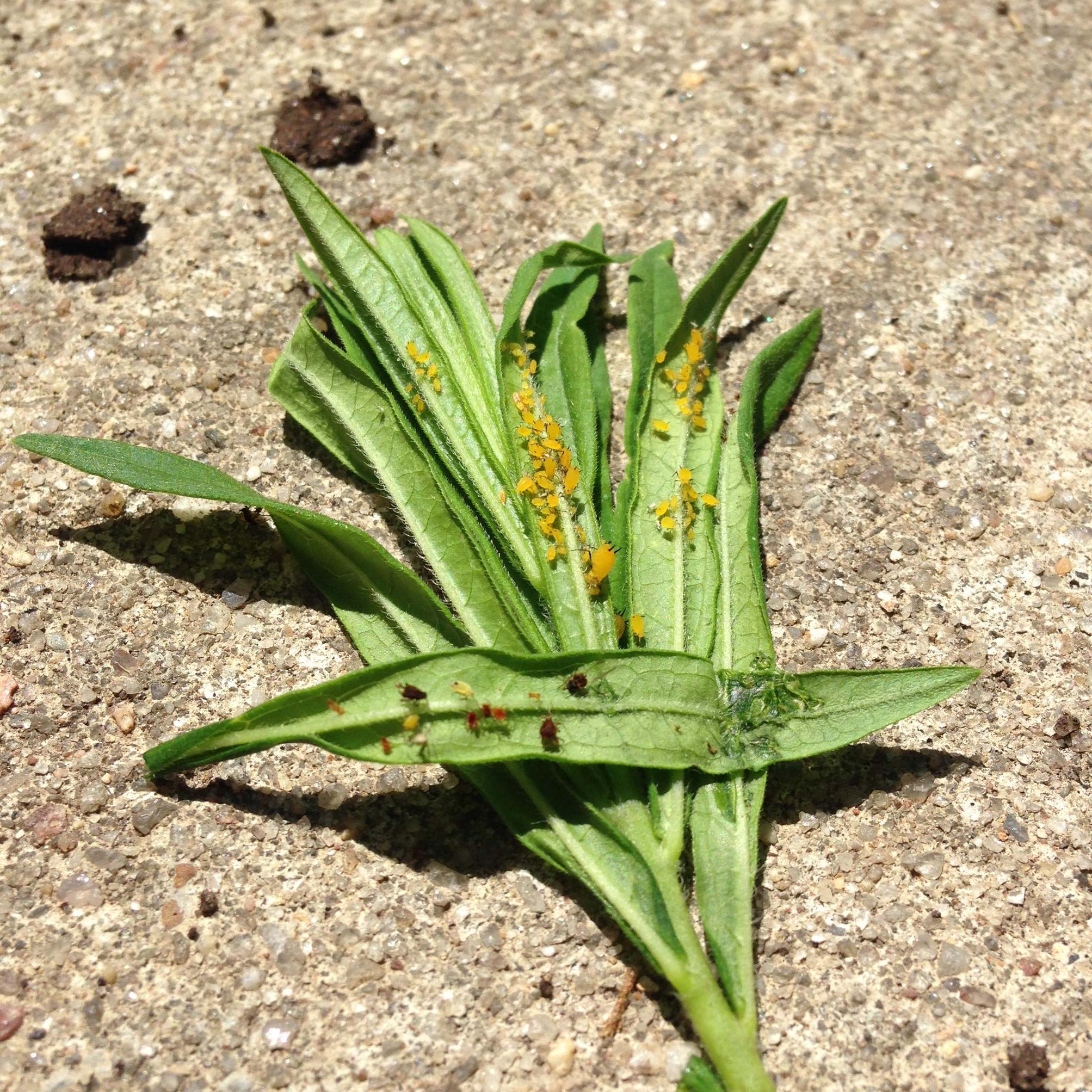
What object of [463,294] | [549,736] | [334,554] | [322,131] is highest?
[322,131]

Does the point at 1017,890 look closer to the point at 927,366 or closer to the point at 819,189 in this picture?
the point at 927,366

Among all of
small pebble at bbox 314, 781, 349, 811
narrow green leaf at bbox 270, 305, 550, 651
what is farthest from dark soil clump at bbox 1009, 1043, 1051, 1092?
small pebble at bbox 314, 781, 349, 811

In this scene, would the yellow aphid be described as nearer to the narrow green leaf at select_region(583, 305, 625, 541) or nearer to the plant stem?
the narrow green leaf at select_region(583, 305, 625, 541)

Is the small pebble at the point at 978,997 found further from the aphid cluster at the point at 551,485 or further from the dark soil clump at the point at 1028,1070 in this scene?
the aphid cluster at the point at 551,485

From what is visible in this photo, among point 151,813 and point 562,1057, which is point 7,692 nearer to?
point 151,813

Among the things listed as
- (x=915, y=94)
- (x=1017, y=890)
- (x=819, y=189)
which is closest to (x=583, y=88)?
(x=819, y=189)

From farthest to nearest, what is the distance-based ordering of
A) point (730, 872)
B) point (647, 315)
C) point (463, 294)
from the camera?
point (647, 315) → point (463, 294) → point (730, 872)

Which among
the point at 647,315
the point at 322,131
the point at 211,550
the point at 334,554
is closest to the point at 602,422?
the point at 647,315
